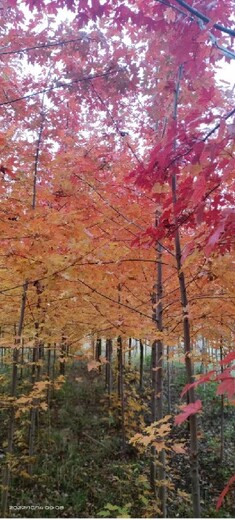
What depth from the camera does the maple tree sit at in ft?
8.12

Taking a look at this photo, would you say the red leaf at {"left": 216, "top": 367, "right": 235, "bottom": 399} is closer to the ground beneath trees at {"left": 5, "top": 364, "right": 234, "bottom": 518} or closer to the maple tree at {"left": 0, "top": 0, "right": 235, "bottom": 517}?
the maple tree at {"left": 0, "top": 0, "right": 235, "bottom": 517}

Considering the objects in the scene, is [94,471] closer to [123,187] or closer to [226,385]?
[123,187]

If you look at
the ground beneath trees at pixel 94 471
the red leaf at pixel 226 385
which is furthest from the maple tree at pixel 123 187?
the ground beneath trees at pixel 94 471

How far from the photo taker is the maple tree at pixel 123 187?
2.47 metres

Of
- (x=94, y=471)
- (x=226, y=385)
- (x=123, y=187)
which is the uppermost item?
(x=123, y=187)

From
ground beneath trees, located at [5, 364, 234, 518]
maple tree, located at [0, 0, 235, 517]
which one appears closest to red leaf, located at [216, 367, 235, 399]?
maple tree, located at [0, 0, 235, 517]

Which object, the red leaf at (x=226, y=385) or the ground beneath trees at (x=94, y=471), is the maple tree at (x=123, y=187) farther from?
the ground beneath trees at (x=94, y=471)

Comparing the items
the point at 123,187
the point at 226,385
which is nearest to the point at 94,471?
the point at 123,187

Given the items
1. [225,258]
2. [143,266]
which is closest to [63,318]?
[143,266]

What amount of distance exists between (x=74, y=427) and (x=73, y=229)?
7191 mm

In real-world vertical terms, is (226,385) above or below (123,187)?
below

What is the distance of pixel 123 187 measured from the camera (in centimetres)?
488

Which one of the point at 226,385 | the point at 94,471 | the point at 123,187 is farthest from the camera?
the point at 94,471

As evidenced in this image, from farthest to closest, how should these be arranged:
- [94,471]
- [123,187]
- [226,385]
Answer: [94,471] < [123,187] < [226,385]
